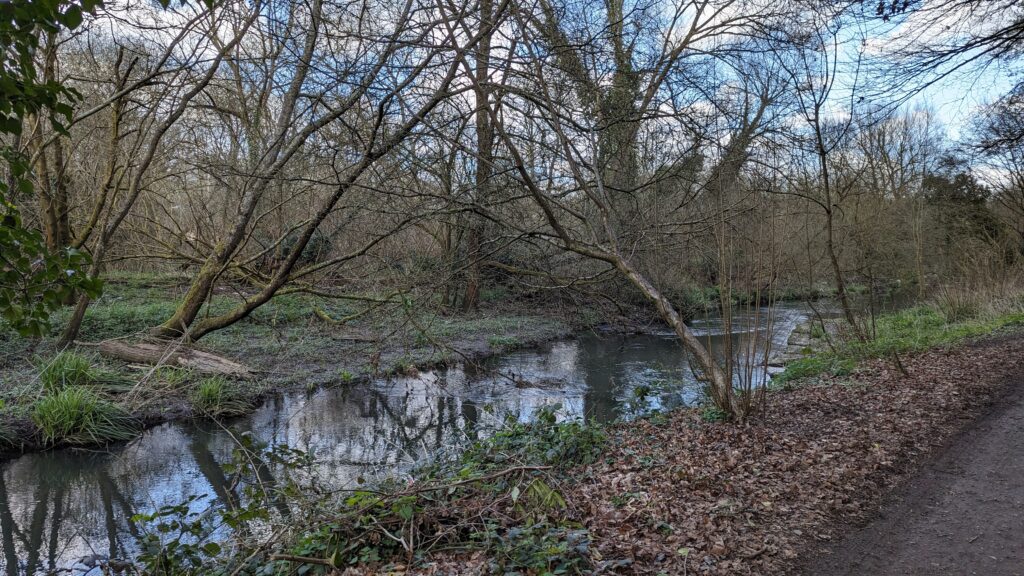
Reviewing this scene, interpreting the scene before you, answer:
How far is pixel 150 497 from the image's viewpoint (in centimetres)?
603

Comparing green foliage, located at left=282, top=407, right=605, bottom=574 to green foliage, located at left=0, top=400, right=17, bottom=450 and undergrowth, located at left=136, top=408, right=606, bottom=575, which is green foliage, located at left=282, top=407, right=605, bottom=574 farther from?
green foliage, located at left=0, top=400, right=17, bottom=450

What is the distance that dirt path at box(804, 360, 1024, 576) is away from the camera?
328 cm

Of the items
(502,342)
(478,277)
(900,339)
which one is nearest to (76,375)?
(478,277)

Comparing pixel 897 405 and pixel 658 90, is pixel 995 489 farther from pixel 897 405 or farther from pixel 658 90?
pixel 658 90

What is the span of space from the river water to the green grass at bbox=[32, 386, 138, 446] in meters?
0.19

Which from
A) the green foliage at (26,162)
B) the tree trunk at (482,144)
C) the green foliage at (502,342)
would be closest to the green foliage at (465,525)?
the green foliage at (26,162)

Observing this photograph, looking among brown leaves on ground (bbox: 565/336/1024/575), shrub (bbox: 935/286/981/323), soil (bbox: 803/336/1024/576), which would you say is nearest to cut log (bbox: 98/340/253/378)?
brown leaves on ground (bbox: 565/336/1024/575)

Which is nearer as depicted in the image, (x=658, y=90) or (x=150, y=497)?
(x=150, y=497)

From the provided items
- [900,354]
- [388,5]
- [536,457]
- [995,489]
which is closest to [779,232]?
[995,489]

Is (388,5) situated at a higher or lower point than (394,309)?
higher

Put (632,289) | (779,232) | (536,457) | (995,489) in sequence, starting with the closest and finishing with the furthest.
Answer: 1. (995,489)
2. (536,457)
3. (779,232)
4. (632,289)

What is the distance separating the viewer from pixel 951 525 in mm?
3701

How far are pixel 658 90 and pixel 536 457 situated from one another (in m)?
4.89

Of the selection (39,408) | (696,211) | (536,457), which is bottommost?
(536,457)
